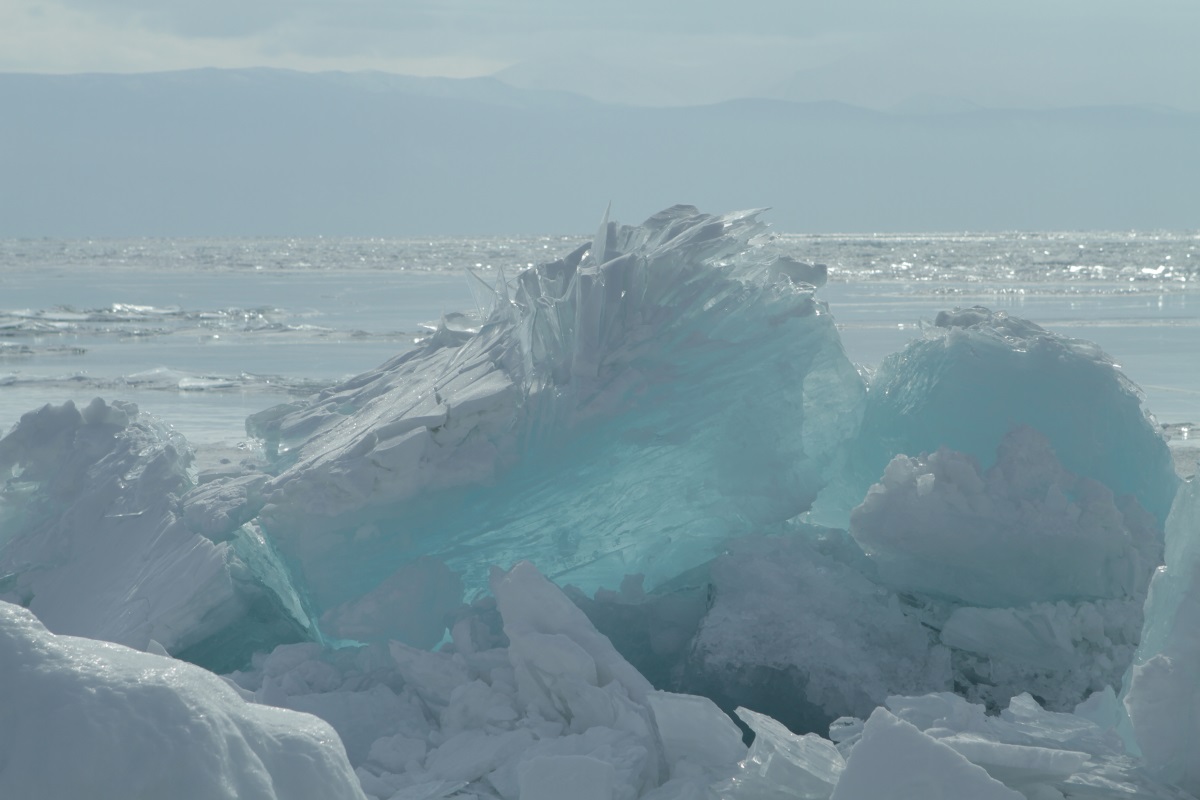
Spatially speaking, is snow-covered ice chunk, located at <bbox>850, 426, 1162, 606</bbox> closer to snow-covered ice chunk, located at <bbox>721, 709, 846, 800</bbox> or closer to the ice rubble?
the ice rubble

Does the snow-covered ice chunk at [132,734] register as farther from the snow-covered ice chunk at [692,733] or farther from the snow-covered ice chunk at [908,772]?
the snow-covered ice chunk at [692,733]

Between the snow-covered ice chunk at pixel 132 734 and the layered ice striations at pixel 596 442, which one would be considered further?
the layered ice striations at pixel 596 442

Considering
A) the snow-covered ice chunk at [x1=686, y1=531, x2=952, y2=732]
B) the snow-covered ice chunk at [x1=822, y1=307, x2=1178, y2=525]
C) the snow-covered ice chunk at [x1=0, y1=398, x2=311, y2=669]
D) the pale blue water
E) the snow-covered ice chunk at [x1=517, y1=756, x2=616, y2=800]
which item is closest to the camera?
the snow-covered ice chunk at [x1=517, y1=756, x2=616, y2=800]

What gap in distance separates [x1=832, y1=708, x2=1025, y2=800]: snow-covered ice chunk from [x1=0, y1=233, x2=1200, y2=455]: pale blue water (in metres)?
3.00

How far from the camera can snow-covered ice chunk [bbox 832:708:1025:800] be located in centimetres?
203

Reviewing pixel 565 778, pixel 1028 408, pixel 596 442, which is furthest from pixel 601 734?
pixel 1028 408

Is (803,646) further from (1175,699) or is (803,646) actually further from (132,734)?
(132,734)

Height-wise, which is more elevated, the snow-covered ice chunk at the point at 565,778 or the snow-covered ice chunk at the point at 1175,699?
A: the snow-covered ice chunk at the point at 1175,699

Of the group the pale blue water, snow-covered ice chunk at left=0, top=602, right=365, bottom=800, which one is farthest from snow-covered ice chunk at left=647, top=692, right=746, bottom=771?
the pale blue water

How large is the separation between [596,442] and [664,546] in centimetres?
44

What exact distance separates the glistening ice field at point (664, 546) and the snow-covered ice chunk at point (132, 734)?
0.84 metres

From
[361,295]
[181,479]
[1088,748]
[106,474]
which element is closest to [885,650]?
[1088,748]

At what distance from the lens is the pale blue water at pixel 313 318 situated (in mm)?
9430

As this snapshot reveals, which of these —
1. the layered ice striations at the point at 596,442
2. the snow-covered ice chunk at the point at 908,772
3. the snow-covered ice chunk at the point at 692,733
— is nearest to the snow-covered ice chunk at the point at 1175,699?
the snow-covered ice chunk at the point at 908,772
